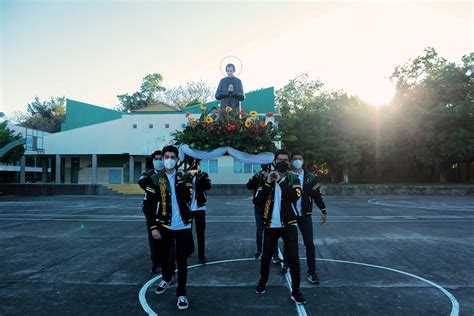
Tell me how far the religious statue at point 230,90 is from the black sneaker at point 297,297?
547 cm

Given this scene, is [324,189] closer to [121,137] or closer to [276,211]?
[121,137]

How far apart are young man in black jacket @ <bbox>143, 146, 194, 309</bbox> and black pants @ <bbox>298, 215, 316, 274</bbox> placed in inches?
82.6

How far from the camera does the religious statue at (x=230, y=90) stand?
9.52 metres

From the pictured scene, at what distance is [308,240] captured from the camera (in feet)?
20.5

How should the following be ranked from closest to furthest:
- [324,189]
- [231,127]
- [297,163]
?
[297,163]
[231,127]
[324,189]

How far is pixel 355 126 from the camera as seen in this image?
124 ft

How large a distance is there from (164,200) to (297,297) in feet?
7.89

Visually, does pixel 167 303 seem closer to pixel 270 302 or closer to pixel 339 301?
pixel 270 302

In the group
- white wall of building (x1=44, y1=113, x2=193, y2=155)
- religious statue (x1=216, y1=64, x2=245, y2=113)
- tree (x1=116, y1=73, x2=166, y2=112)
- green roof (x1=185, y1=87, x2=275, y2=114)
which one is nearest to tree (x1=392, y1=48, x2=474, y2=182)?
green roof (x1=185, y1=87, x2=275, y2=114)

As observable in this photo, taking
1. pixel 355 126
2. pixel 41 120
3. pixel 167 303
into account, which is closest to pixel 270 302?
pixel 167 303

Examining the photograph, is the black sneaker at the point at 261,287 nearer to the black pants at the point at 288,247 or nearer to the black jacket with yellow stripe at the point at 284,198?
the black pants at the point at 288,247

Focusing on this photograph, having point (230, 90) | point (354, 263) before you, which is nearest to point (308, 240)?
point (354, 263)

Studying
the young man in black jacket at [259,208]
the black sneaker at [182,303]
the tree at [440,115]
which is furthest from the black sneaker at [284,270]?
the tree at [440,115]

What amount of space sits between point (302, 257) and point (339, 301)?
3.01 m
